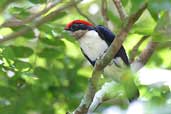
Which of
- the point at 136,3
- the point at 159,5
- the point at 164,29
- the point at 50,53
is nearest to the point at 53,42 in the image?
the point at 50,53

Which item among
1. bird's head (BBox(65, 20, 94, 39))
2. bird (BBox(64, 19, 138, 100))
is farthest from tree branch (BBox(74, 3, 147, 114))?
bird's head (BBox(65, 20, 94, 39))

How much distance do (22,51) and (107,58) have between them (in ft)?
3.19

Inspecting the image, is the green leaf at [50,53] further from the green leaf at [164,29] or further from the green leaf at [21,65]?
the green leaf at [164,29]

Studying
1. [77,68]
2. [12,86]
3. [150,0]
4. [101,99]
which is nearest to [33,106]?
[12,86]

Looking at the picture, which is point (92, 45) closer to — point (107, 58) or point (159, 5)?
point (107, 58)

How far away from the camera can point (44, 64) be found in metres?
3.01

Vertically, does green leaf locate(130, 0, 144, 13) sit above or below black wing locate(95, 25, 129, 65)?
below

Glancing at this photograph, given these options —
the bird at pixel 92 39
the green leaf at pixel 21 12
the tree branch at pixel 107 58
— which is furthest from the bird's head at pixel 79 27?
the tree branch at pixel 107 58

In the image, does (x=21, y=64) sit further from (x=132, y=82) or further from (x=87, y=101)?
(x=132, y=82)

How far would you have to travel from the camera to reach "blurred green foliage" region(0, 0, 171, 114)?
97.1 inches

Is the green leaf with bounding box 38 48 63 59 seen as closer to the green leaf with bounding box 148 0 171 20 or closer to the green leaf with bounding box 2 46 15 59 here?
the green leaf with bounding box 2 46 15 59

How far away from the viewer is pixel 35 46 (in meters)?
2.80

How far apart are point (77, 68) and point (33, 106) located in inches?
20.3

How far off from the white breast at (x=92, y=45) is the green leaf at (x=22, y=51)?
19.0 inches
